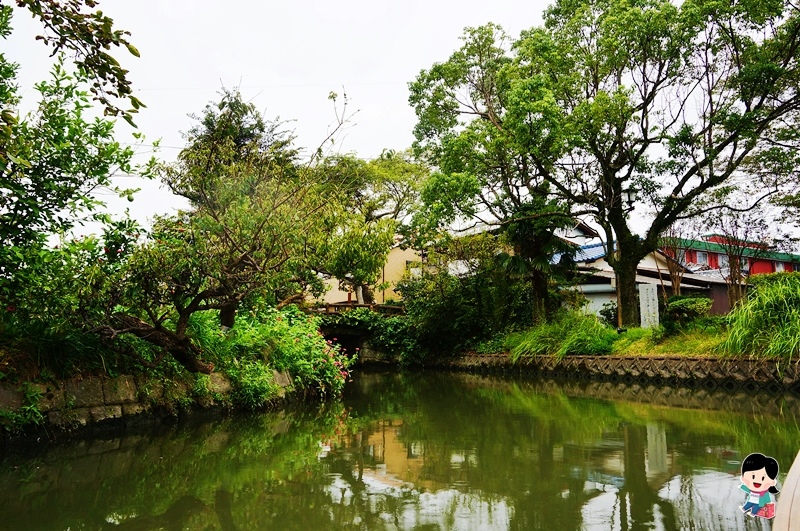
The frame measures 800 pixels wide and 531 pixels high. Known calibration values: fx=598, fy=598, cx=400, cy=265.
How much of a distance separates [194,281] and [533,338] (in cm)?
1159

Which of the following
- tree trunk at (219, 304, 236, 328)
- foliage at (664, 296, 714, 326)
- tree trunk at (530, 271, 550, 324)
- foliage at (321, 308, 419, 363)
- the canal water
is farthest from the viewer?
foliage at (321, 308, 419, 363)

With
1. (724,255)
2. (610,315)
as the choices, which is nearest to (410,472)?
(610,315)

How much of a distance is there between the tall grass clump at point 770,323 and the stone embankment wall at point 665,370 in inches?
9.1

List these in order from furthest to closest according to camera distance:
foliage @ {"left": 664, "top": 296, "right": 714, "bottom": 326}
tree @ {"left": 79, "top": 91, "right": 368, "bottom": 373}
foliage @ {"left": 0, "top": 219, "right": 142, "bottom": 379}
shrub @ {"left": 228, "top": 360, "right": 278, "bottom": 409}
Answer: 1. foliage @ {"left": 664, "top": 296, "right": 714, "bottom": 326}
2. shrub @ {"left": 228, "top": 360, "right": 278, "bottom": 409}
3. tree @ {"left": 79, "top": 91, "right": 368, "bottom": 373}
4. foliage @ {"left": 0, "top": 219, "right": 142, "bottom": 379}

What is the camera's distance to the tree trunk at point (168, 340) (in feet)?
25.7

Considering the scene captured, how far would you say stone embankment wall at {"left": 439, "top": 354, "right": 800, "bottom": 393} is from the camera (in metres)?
10.7

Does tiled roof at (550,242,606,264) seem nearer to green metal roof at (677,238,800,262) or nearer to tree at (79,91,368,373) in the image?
green metal roof at (677,238,800,262)

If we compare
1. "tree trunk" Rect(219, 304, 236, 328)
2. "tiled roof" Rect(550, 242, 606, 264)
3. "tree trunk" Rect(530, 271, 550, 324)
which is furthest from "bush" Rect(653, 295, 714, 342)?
"tiled roof" Rect(550, 242, 606, 264)

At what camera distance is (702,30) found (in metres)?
14.2

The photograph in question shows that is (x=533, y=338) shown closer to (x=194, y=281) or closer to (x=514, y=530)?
(x=194, y=281)

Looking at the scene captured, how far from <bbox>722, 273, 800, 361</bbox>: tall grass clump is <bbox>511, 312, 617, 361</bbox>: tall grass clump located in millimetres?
4194

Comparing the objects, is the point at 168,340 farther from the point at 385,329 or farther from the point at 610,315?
the point at 610,315

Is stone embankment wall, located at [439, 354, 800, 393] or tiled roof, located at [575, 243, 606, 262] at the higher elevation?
tiled roof, located at [575, 243, 606, 262]

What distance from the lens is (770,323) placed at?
11.0m
